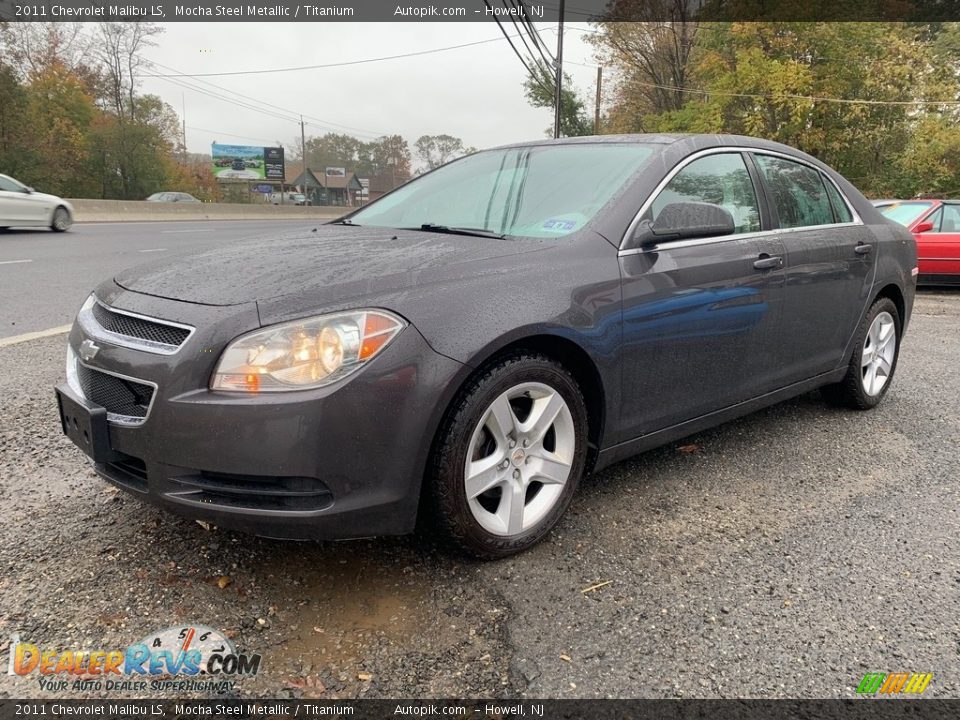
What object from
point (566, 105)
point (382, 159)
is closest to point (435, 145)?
point (382, 159)

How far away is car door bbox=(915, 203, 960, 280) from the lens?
982cm

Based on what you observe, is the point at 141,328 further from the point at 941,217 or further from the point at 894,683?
the point at 941,217

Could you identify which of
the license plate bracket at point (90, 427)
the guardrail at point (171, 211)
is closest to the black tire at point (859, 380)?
the license plate bracket at point (90, 427)

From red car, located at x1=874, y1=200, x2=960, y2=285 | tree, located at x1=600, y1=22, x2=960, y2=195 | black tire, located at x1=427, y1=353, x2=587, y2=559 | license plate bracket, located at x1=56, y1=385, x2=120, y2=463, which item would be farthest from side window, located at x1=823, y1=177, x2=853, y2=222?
tree, located at x1=600, y1=22, x2=960, y2=195

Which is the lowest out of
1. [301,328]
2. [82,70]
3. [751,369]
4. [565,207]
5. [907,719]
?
[907,719]

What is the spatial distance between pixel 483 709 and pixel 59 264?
1023 centimetres

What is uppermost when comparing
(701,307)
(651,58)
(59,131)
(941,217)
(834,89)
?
(651,58)

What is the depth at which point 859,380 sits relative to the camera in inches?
163

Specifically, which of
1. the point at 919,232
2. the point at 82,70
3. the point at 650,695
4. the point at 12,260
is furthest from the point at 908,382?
the point at 82,70

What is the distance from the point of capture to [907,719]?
1779 millimetres

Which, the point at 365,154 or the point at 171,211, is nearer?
the point at 171,211

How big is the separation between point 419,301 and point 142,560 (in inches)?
51.1

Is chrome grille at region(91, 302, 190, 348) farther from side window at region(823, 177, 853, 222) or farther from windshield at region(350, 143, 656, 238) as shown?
side window at region(823, 177, 853, 222)

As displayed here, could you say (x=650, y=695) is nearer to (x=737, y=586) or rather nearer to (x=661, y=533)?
(x=737, y=586)
